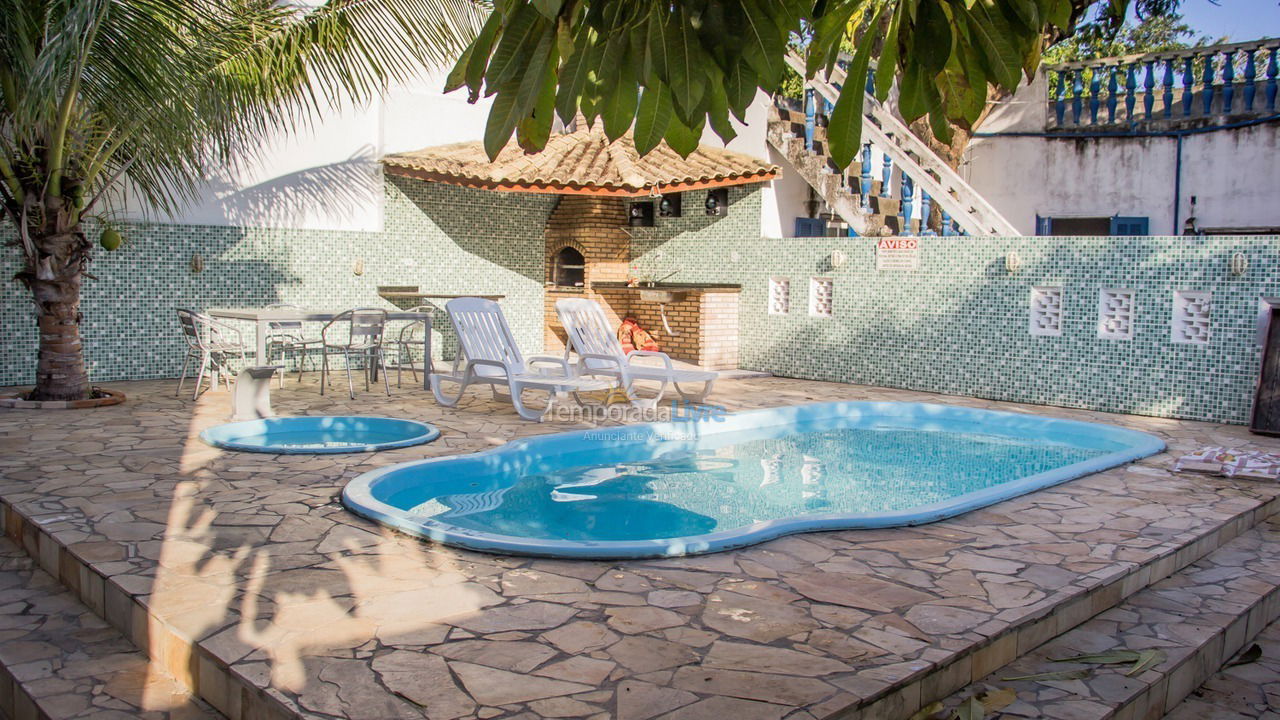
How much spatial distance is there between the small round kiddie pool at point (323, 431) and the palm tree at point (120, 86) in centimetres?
237

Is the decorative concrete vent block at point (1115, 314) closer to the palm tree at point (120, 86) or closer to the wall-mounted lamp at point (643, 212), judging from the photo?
the wall-mounted lamp at point (643, 212)

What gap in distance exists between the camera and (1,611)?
14.9 ft

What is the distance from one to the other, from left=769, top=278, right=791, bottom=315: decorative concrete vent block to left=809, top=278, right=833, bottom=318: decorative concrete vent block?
1.37 ft

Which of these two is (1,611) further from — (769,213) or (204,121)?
(769,213)

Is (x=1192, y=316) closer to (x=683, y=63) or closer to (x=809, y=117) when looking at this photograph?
(x=809, y=117)

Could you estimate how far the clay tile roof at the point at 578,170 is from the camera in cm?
1302

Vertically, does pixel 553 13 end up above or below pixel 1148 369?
above

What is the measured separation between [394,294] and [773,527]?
8970 mm

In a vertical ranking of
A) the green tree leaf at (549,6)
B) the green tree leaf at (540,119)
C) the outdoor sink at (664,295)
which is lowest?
the outdoor sink at (664,295)

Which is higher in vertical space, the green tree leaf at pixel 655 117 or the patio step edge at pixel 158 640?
the green tree leaf at pixel 655 117

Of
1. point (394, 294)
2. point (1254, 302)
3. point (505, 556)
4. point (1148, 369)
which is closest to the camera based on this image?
point (505, 556)

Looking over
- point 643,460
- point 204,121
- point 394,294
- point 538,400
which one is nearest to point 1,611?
point 643,460

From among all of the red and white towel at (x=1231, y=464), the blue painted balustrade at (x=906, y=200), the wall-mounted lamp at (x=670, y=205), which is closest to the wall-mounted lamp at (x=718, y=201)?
the wall-mounted lamp at (x=670, y=205)

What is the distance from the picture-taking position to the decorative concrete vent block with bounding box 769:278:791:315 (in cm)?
1341
